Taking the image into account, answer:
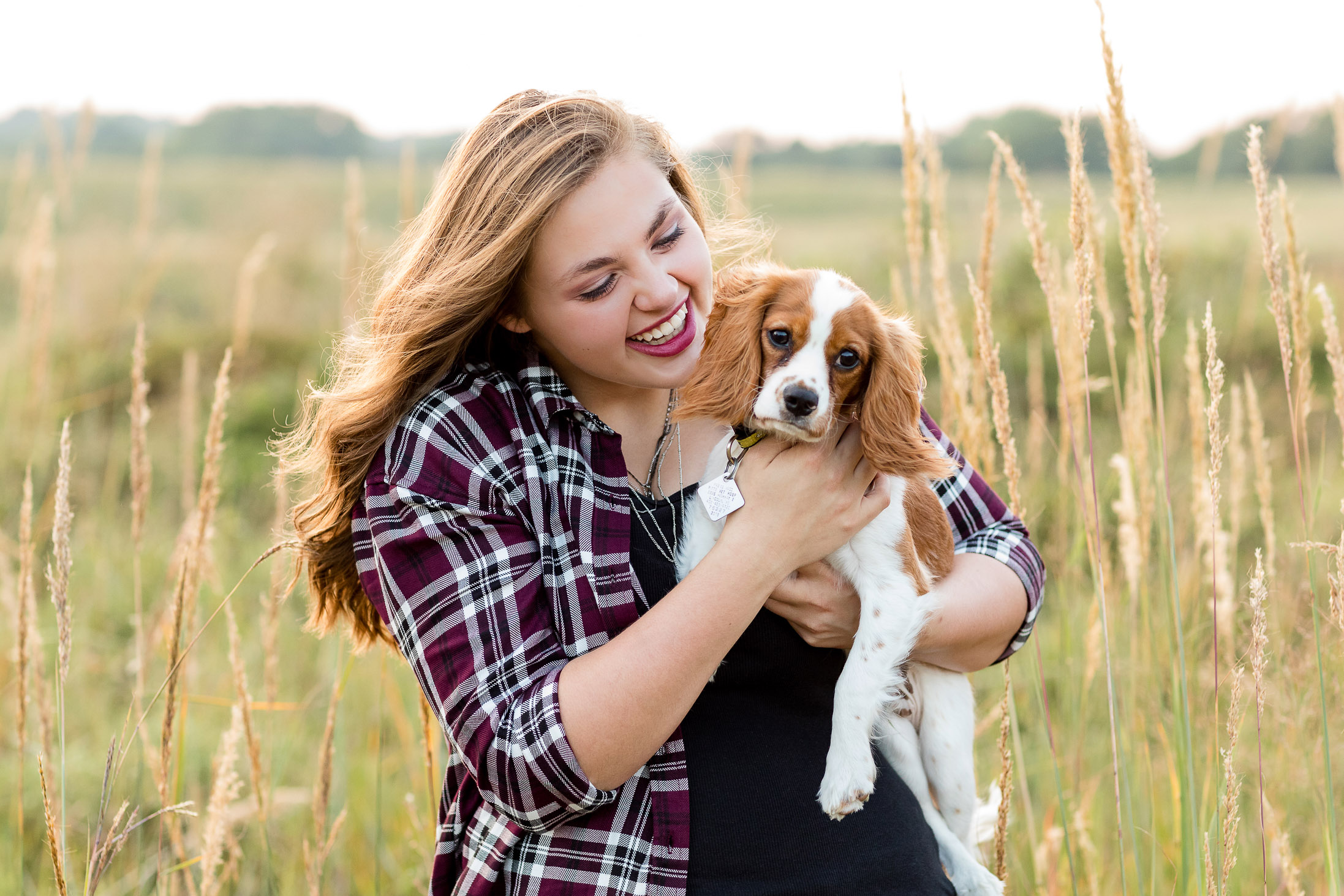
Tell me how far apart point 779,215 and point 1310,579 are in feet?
29.4

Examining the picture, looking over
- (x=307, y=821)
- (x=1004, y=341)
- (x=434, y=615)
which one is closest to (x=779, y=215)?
(x=1004, y=341)

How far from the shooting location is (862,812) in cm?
159

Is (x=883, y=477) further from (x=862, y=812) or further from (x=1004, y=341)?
(x=1004, y=341)

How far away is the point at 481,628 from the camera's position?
1438 mm

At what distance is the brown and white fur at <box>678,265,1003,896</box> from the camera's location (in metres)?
1.73

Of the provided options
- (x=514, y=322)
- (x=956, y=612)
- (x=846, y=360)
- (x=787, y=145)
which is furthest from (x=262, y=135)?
(x=956, y=612)

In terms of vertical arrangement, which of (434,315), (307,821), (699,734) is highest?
(434,315)

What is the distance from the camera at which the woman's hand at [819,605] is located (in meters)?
1.69

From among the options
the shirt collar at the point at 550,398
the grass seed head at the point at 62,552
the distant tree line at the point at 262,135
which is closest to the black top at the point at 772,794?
the shirt collar at the point at 550,398

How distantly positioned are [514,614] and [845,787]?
1.95ft

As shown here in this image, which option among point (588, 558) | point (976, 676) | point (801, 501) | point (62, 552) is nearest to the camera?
point (62, 552)

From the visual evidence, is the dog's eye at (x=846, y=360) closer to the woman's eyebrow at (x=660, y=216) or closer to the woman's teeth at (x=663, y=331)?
the woman's teeth at (x=663, y=331)

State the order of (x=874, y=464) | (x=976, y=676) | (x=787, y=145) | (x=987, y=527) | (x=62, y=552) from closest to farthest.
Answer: (x=62, y=552), (x=874, y=464), (x=987, y=527), (x=976, y=676), (x=787, y=145)

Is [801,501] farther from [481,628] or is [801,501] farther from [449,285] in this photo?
[449,285]
